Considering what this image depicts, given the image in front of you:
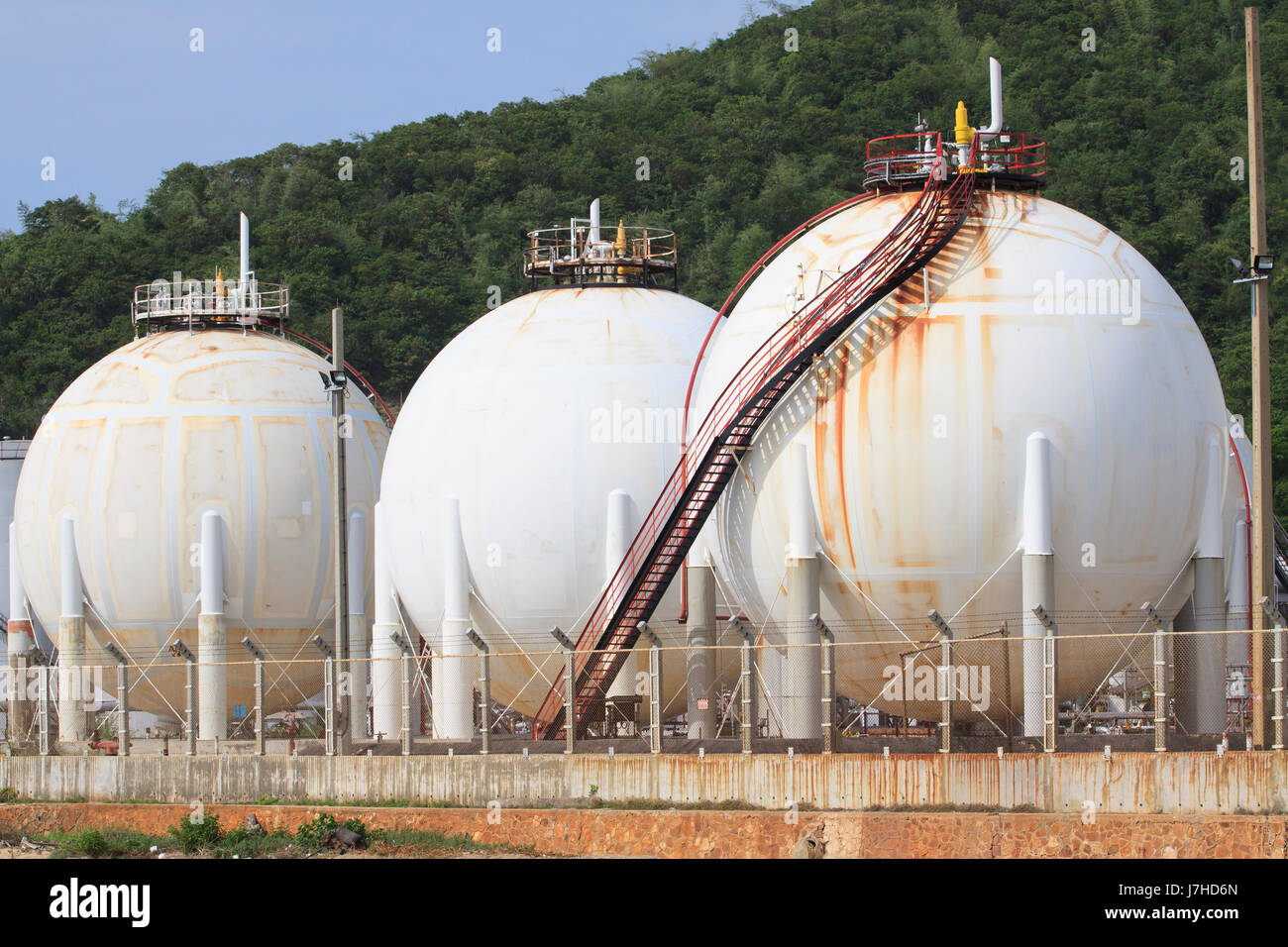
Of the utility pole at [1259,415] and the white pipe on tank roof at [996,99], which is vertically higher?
the white pipe on tank roof at [996,99]

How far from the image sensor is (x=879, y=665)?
3045 centimetres

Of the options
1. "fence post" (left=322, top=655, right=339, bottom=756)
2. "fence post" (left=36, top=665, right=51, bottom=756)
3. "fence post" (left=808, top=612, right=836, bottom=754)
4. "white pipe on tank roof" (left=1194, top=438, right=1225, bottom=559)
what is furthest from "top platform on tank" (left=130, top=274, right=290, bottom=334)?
"white pipe on tank roof" (left=1194, top=438, right=1225, bottom=559)

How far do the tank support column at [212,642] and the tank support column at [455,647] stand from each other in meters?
7.24

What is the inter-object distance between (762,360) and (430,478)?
29.2ft

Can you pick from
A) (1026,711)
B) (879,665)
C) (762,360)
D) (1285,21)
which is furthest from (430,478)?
(1285,21)

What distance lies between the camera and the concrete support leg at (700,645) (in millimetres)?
33719

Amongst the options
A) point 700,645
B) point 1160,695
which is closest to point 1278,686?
point 1160,695

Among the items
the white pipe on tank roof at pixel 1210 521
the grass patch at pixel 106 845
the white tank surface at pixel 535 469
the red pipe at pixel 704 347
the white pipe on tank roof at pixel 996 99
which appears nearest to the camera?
the grass patch at pixel 106 845

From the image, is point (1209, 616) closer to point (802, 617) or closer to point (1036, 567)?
point (1036, 567)

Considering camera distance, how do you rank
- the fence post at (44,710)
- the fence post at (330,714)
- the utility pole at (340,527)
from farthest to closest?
the fence post at (44,710) < the utility pole at (340,527) < the fence post at (330,714)

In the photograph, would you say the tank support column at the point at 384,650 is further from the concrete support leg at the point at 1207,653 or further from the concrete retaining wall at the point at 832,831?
the concrete support leg at the point at 1207,653

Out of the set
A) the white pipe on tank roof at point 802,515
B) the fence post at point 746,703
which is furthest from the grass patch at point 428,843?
the white pipe on tank roof at point 802,515

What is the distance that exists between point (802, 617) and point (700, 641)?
13.1ft
